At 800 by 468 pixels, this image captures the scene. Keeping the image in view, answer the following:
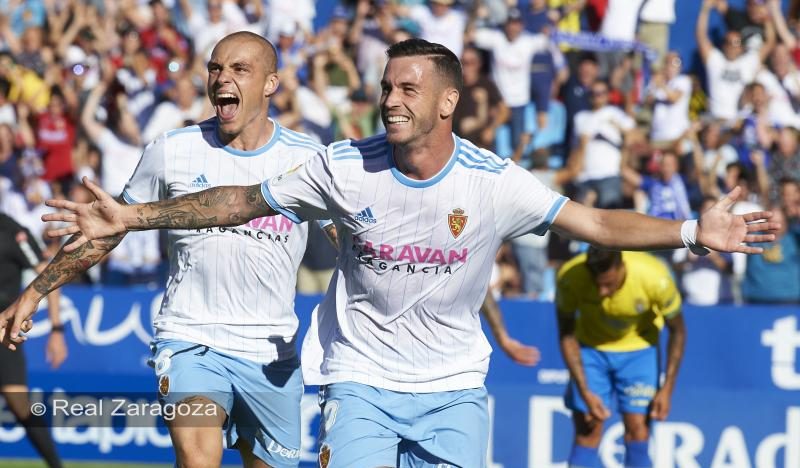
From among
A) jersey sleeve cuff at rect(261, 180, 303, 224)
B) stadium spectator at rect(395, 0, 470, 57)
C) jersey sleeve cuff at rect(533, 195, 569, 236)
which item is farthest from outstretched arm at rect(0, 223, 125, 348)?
stadium spectator at rect(395, 0, 470, 57)

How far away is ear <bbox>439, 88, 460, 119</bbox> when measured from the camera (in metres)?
5.73

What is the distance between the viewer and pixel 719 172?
1425cm

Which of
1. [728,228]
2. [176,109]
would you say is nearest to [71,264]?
[728,228]

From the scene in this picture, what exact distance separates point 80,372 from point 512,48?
20.8 ft

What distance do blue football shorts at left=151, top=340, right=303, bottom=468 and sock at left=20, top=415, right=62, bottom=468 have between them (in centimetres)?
332

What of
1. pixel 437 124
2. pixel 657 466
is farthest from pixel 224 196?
pixel 657 466

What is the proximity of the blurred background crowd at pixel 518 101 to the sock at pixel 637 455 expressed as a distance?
3.80m

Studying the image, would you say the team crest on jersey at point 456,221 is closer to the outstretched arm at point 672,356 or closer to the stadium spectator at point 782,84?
the outstretched arm at point 672,356

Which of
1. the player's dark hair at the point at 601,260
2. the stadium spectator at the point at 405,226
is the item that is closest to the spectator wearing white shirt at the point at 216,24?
the player's dark hair at the point at 601,260

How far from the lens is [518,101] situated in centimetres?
1515

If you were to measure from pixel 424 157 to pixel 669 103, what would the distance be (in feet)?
31.7

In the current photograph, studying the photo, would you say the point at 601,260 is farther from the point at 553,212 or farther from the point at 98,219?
the point at 98,219

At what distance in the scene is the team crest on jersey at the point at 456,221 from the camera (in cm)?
575

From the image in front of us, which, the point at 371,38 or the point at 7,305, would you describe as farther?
the point at 371,38
